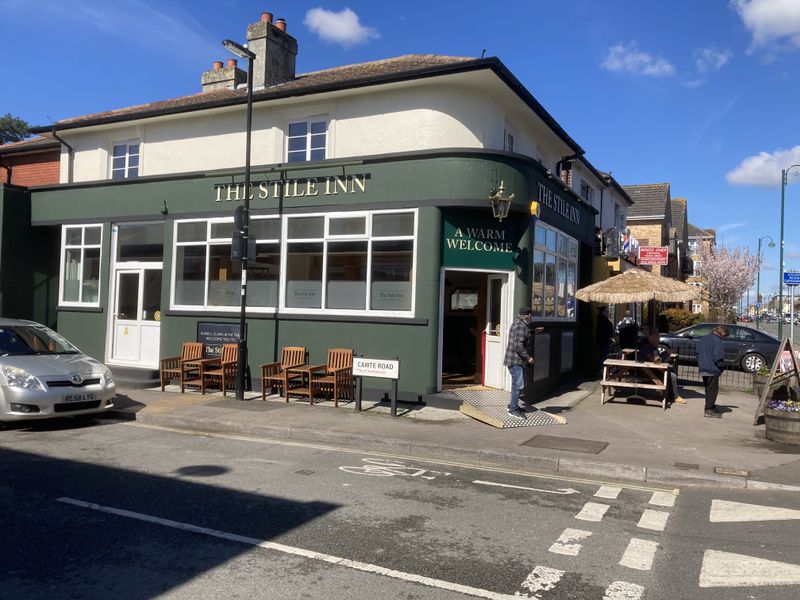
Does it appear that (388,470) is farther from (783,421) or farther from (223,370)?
(783,421)

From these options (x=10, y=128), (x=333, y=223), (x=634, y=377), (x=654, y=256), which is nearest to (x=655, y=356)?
(x=634, y=377)

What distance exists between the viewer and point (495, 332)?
1245 centimetres

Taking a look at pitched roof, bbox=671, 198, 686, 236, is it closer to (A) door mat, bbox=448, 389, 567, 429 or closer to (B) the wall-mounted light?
(B) the wall-mounted light

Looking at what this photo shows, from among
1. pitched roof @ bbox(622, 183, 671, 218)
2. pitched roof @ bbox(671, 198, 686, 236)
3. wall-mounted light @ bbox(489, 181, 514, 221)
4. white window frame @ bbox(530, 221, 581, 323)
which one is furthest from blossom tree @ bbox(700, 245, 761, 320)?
wall-mounted light @ bbox(489, 181, 514, 221)

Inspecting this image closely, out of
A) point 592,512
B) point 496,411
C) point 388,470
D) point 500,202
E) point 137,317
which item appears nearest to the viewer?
point 592,512

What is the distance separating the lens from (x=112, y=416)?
1068 centimetres

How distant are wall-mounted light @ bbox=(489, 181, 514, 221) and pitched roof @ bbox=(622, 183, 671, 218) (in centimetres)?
2884

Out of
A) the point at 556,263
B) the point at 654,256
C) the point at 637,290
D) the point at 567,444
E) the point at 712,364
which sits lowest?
the point at 567,444

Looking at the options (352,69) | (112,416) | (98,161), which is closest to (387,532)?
(112,416)

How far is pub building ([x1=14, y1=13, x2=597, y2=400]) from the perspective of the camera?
1157cm

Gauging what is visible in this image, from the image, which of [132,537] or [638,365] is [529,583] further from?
[638,365]

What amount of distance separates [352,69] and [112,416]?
10212 mm

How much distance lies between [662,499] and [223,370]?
8.59m

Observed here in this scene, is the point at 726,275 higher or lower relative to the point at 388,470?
higher
